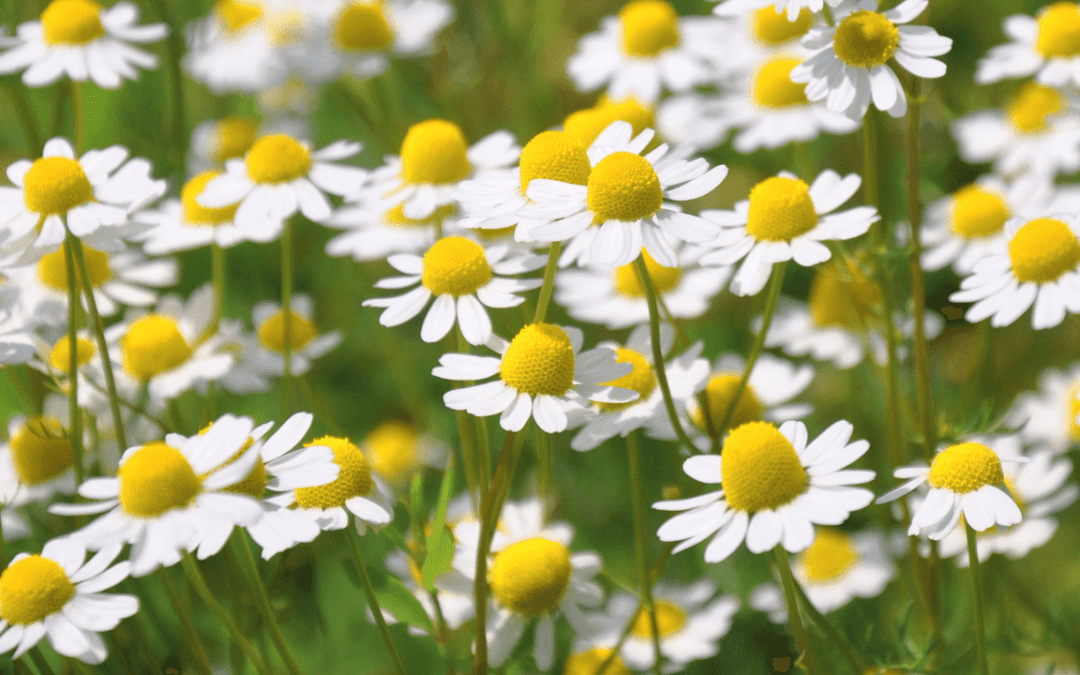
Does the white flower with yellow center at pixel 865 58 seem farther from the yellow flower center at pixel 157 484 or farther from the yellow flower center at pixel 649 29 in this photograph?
the yellow flower center at pixel 649 29

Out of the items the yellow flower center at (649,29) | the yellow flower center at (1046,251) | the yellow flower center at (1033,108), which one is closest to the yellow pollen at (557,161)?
the yellow flower center at (1046,251)

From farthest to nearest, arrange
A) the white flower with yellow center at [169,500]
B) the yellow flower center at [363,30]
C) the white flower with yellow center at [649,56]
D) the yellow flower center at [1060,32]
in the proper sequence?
the yellow flower center at [363,30] < the white flower with yellow center at [649,56] < the yellow flower center at [1060,32] < the white flower with yellow center at [169,500]

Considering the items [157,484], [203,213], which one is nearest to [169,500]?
[157,484]

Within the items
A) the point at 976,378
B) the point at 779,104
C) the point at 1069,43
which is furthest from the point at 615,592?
the point at 1069,43

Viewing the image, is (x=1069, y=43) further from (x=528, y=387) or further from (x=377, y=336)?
(x=377, y=336)

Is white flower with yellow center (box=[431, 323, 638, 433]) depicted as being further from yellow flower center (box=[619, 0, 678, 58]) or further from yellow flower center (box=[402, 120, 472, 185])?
yellow flower center (box=[619, 0, 678, 58])

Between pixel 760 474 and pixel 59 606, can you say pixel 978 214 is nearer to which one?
pixel 760 474

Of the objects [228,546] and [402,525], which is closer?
[228,546]
